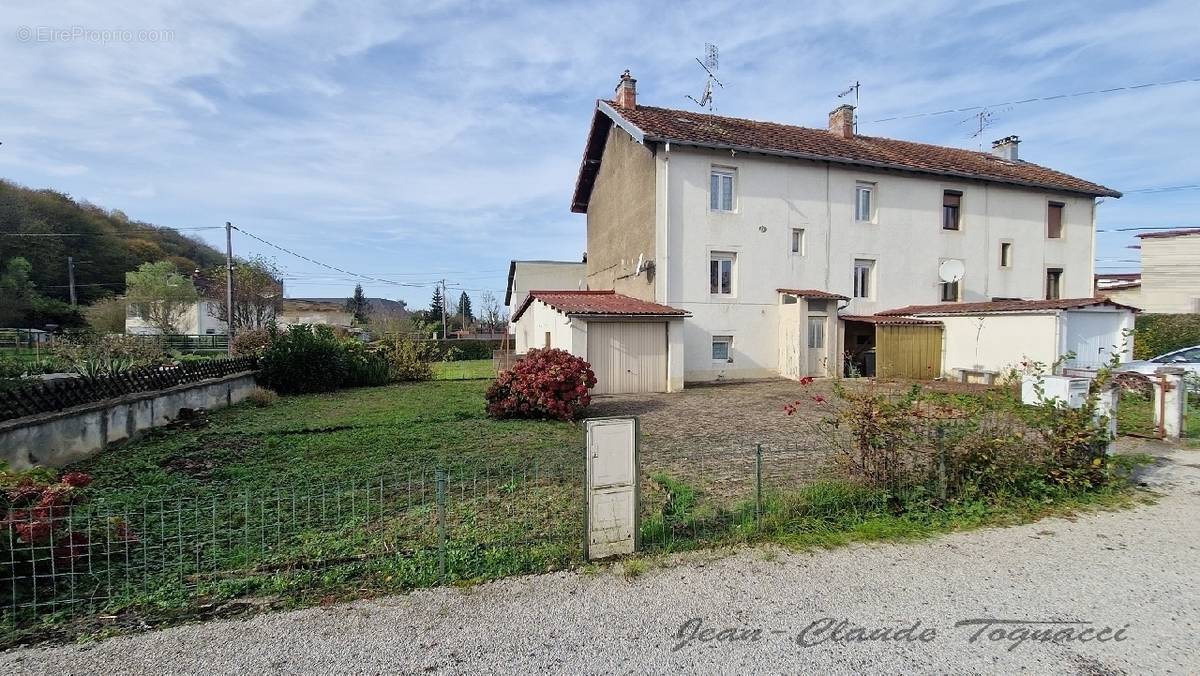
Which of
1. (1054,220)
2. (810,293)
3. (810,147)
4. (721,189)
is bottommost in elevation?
(810,293)

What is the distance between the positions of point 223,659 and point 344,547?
1340 millimetres

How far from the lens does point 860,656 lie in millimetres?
2924

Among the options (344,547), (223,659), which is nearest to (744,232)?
(344,547)

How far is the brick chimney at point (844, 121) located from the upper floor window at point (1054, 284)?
33.3 ft

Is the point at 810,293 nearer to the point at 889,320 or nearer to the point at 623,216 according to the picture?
the point at 889,320

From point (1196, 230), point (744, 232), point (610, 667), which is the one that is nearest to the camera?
point (610, 667)

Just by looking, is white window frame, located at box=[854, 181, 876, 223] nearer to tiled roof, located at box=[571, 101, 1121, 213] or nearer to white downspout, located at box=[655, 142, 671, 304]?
tiled roof, located at box=[571, 101, 1121, 213]

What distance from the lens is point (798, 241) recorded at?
18.7 metres

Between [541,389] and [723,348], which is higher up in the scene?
[723,348]

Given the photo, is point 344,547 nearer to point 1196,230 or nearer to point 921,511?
point 921,511

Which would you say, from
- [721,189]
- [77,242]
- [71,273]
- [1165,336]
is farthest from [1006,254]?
[77,242]

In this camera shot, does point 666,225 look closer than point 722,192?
Yes

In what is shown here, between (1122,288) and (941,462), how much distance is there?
36248mm

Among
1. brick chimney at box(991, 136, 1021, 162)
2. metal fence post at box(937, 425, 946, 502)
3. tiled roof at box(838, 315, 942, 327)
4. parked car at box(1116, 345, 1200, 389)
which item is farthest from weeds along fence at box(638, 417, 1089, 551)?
brick chimney at box(991, 136, 1021, 162)
